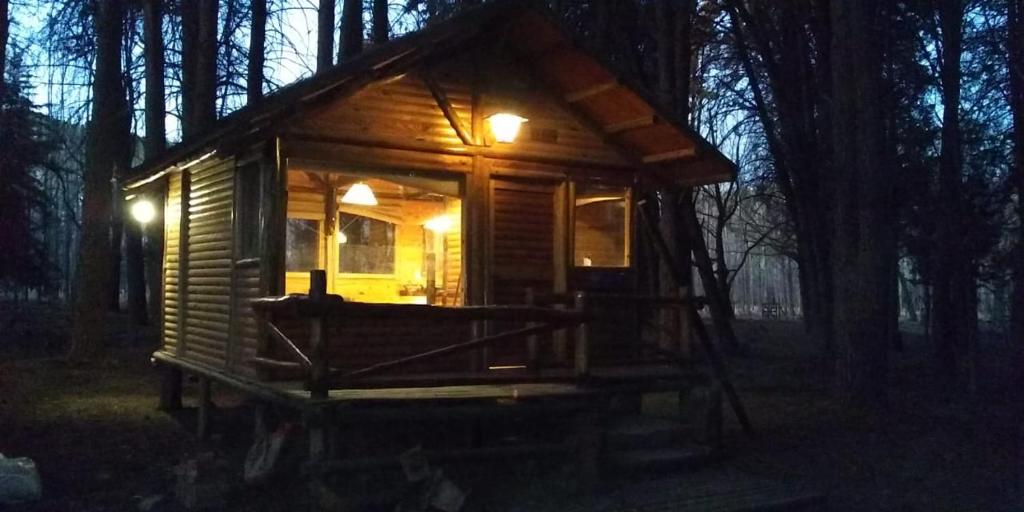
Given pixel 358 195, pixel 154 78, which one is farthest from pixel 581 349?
pixel 154 78

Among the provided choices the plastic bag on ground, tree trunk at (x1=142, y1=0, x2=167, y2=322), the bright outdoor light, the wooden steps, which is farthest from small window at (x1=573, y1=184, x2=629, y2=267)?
tree trunk at (x1=142, y1=0, x2=167, y2=322)

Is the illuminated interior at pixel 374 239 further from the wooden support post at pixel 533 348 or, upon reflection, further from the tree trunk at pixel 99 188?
the tree trunk at pixel 99 188

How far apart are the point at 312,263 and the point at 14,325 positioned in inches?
619

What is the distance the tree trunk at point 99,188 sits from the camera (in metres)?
17.4

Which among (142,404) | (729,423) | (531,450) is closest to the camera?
(531,450)

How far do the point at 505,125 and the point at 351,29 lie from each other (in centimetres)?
937

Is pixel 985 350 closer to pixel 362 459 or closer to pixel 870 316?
pixel 870 316

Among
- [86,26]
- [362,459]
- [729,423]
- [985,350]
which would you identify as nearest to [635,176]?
[729,423]

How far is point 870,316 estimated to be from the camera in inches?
535

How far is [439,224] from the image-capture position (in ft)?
43.8

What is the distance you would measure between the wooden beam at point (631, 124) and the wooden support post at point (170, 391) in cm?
690

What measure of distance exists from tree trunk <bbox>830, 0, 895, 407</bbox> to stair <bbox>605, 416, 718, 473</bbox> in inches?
167

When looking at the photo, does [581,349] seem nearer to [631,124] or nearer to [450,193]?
[450,193]

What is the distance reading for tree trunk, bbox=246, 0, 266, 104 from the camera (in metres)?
19.5
